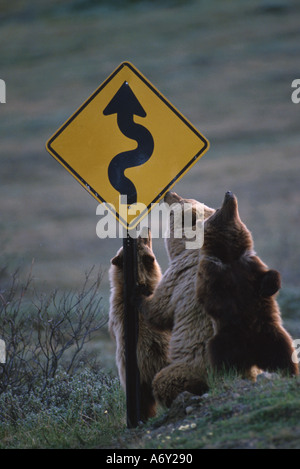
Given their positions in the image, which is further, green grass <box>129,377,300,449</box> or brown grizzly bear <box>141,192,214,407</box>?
brown grizzly bear <box>141,192,214,407</box>

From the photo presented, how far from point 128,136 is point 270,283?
1645 millimetres

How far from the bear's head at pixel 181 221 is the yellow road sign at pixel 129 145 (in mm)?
821

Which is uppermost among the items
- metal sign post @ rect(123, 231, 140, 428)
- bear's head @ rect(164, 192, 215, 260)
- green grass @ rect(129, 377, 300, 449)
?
bear's head @ rect(164, 192, 215, 260)

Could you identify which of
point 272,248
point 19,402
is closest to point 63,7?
point 272,248

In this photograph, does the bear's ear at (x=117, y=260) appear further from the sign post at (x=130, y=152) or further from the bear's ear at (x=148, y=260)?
the sign post at (x=130, y=152)

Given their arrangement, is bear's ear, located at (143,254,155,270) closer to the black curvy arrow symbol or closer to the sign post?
the sign post

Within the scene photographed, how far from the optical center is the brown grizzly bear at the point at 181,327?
6566 millimetres

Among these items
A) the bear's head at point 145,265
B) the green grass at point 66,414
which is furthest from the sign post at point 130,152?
the bear's head at point 145,265

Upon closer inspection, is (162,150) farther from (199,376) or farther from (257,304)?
(199,376)

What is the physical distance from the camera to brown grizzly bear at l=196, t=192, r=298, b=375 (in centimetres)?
634

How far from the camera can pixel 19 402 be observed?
860cm

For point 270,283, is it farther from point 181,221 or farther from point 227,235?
point 181,221

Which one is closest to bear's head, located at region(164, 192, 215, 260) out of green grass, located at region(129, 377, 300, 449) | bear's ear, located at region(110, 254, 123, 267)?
bear's ear, located at region(110, 254, 123, 267)
